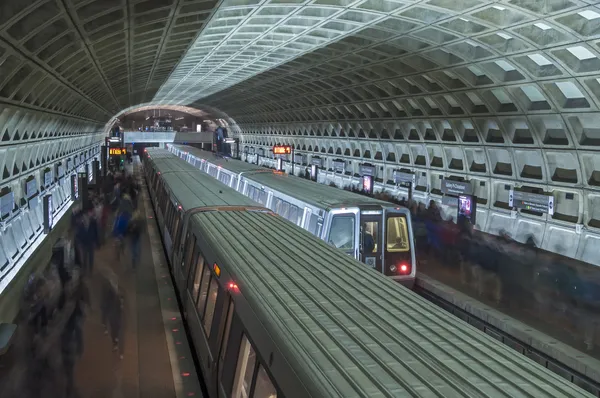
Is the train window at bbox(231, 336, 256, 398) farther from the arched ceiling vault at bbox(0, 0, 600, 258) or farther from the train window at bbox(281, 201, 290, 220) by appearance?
the train window at bbox(281, 201, 290, 220)

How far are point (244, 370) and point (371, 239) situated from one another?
281 inches

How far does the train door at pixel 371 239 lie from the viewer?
11703 mm

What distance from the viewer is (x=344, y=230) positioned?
38.2 feet

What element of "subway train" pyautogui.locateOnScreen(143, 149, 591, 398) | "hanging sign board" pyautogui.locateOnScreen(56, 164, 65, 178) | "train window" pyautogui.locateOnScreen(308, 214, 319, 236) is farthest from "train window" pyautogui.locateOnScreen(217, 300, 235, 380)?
"hanging sign board" pyautogui.locateOnScreen(56, 164, 65, 178)

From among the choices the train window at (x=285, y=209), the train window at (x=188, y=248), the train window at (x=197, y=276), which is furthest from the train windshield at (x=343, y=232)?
the train window at (x=197, y=276)

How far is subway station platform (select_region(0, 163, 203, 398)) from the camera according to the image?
24.6 ft

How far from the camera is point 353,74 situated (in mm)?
24859

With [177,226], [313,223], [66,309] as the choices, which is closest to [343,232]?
[313,223]

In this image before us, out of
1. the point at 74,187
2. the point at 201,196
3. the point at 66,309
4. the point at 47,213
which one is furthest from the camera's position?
the point at 74,187

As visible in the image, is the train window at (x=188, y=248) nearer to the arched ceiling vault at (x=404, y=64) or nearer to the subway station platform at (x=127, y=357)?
the subway station platform at (x=127, y=357)

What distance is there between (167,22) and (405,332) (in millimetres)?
13237

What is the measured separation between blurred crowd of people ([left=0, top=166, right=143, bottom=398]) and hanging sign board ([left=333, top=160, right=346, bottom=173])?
19461 millimetres

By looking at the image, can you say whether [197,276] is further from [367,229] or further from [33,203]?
[33,203]

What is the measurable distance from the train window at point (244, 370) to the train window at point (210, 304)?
1.63 meters
